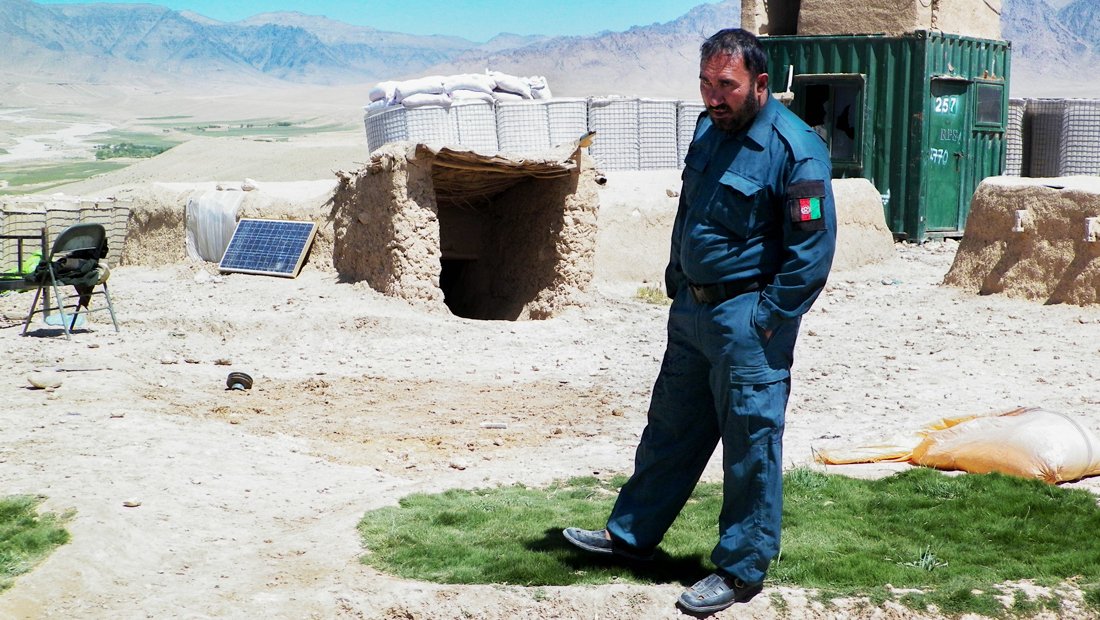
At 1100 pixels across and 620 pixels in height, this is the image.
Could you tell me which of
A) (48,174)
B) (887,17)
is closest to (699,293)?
(887,17)

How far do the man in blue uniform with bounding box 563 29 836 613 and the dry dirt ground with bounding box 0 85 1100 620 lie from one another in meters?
0.40

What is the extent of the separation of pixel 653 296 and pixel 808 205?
27.3ft

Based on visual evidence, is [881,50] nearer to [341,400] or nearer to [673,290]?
[341,400]

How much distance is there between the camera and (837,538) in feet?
16.0

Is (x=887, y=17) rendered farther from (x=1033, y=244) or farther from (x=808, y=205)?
(x=808, y=205)

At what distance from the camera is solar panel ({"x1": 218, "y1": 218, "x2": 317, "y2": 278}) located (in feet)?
38.5

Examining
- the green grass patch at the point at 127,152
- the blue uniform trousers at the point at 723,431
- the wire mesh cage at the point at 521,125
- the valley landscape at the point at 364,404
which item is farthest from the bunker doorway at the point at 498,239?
the green grass patch at the point at 127,152

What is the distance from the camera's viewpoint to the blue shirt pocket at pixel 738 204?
153 inches

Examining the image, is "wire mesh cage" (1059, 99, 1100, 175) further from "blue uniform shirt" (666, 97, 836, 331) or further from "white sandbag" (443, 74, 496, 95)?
"blue uniform shirt" (666, 97, 836, 331)

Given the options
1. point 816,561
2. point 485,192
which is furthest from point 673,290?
point 485,192

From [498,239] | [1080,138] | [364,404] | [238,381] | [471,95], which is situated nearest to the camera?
[364,404]

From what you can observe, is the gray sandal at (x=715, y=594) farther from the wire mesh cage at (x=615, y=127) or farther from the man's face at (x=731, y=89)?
the wire mesh cage at (x=615, y=127)

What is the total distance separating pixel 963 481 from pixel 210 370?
5437 mm

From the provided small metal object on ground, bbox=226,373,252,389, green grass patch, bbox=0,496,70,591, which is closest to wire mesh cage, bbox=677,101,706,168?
small metal object on ground, bbox=226,373,252,389
